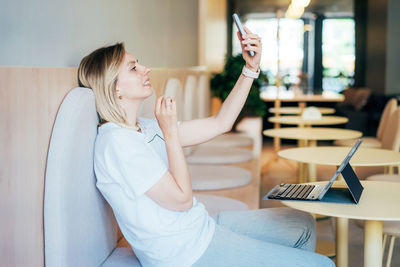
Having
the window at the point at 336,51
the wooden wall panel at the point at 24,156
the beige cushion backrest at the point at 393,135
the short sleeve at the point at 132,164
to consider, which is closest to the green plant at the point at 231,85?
the beige cushion backrest at the point at 393,135

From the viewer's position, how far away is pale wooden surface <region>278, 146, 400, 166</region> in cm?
248

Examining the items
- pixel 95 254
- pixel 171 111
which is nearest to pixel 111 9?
pixel 171 111

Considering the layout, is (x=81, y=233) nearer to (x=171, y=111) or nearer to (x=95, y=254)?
(x=95, y=254)

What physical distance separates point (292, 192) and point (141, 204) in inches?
23.4

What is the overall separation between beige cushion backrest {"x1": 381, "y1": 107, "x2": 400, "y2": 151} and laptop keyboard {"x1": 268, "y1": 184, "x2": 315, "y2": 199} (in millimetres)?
2167

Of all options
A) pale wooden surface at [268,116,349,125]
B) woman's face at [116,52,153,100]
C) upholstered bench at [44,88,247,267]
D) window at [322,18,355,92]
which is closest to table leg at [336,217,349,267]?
upholstered bench at [44,88,247,267]

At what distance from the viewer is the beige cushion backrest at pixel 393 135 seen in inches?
150

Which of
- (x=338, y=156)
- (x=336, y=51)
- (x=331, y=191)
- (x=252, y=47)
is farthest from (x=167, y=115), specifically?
(x=336, y=51)

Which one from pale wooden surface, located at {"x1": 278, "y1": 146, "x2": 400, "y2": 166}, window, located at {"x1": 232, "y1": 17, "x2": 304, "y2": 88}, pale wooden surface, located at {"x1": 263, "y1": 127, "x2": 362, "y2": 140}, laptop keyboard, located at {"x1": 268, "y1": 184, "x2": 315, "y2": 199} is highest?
window, located at {"x1": 232, "y1": 17, "x2": 304, "y2": 88}

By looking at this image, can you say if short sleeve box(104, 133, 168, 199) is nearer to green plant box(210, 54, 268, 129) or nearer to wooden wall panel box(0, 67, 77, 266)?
wooden wall panel box(0, 67, 77, 266)

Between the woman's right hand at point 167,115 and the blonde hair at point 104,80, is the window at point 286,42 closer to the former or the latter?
the blonde hair at point 104,80

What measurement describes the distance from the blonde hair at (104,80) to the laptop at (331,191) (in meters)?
0.60

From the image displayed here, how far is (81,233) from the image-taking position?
5.02 ft

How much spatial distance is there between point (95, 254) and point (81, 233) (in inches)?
5.8
